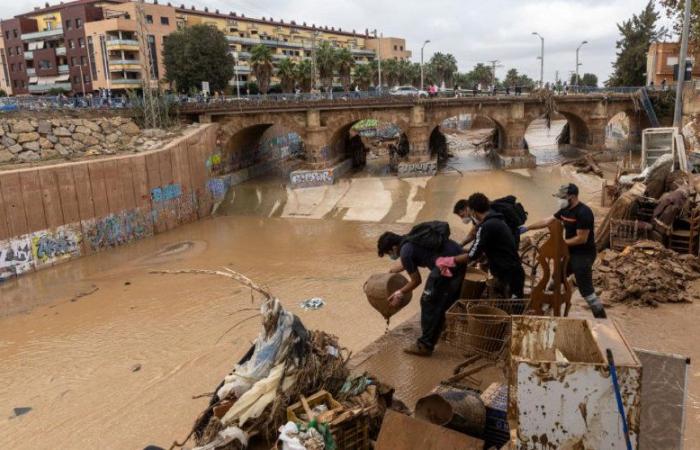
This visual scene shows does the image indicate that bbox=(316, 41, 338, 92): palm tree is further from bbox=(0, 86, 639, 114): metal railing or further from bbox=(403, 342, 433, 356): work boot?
bbox=(403, 342, 433, 356): work boot

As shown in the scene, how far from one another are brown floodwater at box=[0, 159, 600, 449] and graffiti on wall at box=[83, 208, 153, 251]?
65 centimetres

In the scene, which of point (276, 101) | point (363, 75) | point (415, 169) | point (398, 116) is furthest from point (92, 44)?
point (415, 169)

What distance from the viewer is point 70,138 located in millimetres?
29094

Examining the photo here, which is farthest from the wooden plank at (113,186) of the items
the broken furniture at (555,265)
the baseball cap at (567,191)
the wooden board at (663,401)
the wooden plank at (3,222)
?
the wooden board at (663,401)

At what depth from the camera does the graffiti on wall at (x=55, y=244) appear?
22109 millimetres

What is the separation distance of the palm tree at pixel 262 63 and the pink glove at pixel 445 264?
47856 mm

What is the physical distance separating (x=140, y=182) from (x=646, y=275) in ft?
75.2

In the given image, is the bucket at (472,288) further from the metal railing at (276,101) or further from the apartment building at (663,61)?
the apartment building at (663,61)

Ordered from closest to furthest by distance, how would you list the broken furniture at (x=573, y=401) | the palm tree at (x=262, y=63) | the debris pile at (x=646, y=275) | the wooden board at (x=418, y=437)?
the broken furniture at (x=573, y=401) < the wooden board at (x=418, y=437) < the debris pile at (x=646, y=275) < the palm tree at (x=262, y=63)

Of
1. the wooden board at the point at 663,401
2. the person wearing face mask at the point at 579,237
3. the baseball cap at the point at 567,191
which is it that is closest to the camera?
the wooden board at the point at 663,401

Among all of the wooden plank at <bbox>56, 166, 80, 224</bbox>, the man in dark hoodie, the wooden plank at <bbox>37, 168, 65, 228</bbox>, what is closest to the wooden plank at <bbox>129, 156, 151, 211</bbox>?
the wooden plank at <bbox>56, 166, 80, 224</bbox>

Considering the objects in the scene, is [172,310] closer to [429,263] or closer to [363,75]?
[429,263]

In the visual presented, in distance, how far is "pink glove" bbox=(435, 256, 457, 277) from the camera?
23.0 ft

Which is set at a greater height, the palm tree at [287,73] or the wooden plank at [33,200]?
the palm tree at [287,73]
